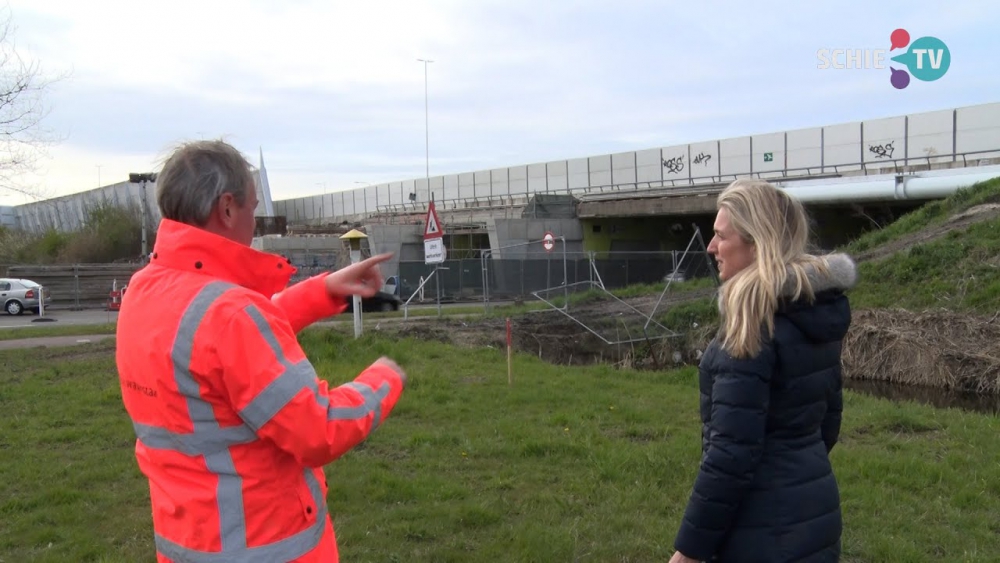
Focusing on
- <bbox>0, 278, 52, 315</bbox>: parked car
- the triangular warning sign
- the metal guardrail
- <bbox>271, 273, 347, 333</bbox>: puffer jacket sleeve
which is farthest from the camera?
<bbox>0, 278, 52, 315</bbox>: parked car

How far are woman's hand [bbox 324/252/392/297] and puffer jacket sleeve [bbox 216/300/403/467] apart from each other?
0.60m

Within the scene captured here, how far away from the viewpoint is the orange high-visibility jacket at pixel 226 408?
206 centimetres

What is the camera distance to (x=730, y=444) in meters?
2.52

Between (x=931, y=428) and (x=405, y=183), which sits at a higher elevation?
(x=405, y=183)

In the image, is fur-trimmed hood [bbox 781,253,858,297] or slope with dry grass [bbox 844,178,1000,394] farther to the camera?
slope with dry grass [bbox 844,178,1000,394]

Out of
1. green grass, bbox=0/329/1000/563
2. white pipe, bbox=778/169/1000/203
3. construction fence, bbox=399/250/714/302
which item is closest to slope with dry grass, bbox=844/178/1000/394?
green grass, bbox=0/329/1000/563

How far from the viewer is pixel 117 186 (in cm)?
6688

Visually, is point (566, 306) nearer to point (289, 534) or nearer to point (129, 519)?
point (129, 519)

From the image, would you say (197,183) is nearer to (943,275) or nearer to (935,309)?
(935,309)

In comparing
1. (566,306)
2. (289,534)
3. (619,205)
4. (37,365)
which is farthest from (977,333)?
(619,205)

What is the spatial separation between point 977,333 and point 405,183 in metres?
55.9

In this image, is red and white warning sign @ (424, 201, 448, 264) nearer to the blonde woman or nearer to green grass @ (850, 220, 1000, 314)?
green grass @ (850, 220, 1000, 314)

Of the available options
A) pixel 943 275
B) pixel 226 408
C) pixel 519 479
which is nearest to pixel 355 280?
pixel 226 408

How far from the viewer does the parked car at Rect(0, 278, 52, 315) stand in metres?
32.0
